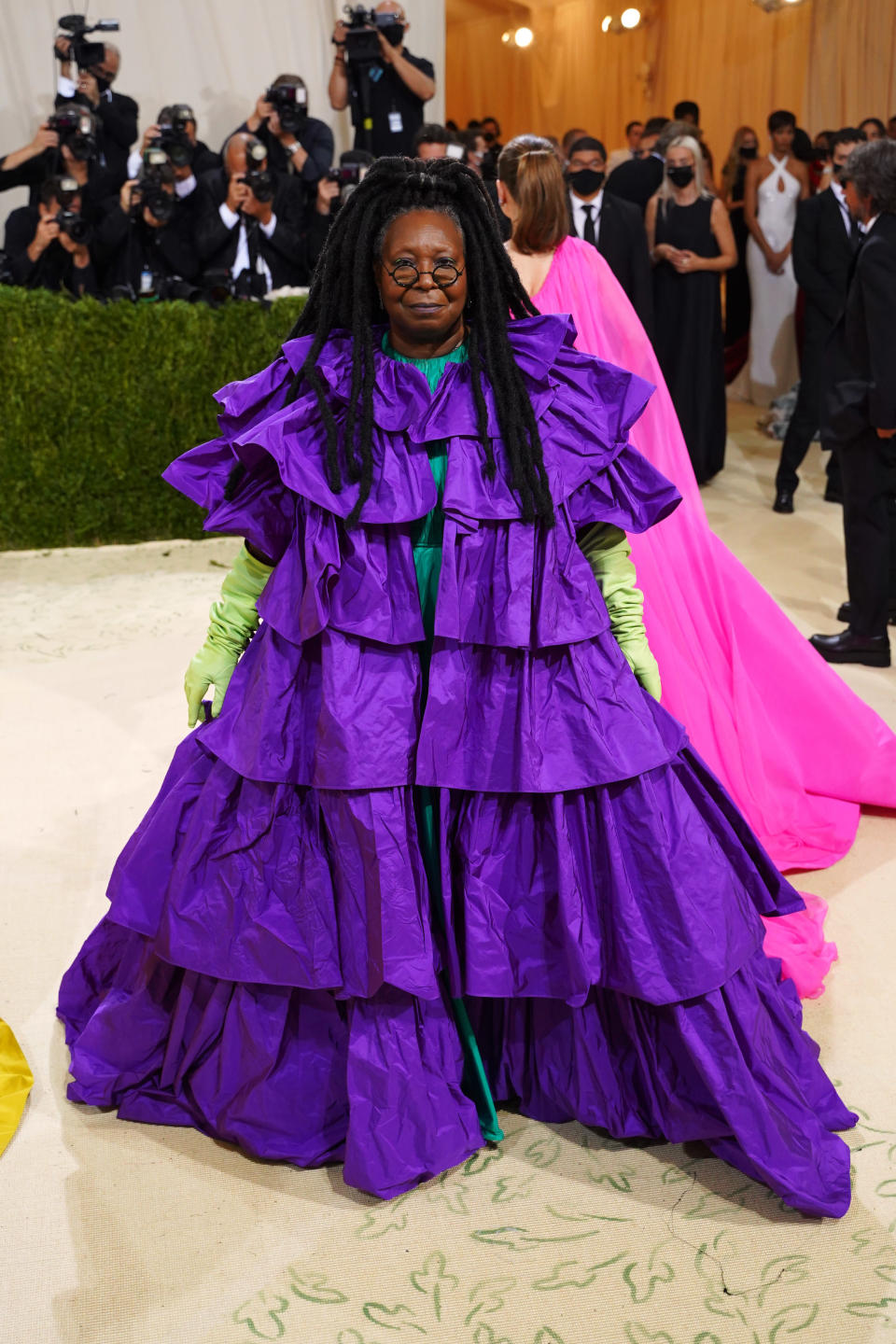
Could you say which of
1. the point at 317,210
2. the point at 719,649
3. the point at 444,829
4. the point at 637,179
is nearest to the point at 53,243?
the point at 317,210

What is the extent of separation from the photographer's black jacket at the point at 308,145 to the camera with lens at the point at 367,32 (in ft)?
1.44

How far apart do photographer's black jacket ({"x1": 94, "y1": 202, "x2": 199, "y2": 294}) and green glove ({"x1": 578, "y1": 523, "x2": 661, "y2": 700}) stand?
406 cm

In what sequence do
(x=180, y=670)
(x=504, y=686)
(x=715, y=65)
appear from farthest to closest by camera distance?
(x=715, y=65), (x=180, y=670), (x=504, y=686)

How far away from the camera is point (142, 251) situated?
214 inches

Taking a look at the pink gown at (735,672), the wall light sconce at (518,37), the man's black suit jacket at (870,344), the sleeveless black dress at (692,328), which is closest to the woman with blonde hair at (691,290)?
the sleeveless black dress at (692,328)

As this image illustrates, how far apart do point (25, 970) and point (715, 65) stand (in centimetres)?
1013

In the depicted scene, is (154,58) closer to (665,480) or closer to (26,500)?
(26,500)

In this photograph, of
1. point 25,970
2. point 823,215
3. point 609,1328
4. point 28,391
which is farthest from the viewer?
point 823,215

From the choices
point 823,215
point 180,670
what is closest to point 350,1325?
point 180,670

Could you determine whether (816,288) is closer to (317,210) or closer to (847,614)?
(847,614)

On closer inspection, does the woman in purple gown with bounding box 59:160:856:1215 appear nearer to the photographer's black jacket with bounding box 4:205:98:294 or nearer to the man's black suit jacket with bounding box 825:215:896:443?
the man's black suit jacket with bounding box 825:215:896:443

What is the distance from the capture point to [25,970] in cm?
243

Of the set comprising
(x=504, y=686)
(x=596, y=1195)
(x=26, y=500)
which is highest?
(x=504, y=686)

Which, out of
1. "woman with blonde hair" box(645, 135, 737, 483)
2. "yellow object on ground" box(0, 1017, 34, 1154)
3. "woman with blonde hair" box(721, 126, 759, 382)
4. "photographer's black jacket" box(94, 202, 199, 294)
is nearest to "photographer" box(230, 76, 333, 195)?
"photographer's black jacket" box(94, 202, 199, 294)
